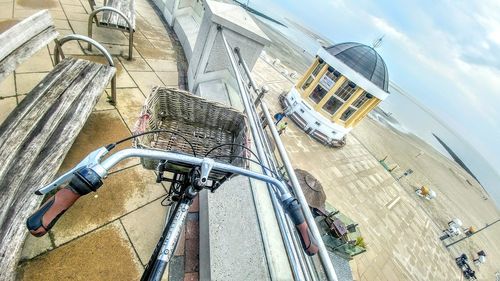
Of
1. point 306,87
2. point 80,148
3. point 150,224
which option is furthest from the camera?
point 306,87

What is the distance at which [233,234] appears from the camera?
2.15 meters

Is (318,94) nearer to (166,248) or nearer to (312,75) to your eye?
(312,75)

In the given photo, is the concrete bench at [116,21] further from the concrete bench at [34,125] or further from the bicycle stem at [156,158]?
the bicycle stem at [156,158]

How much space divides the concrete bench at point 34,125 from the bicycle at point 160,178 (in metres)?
0.97

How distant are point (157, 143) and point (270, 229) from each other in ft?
4.24

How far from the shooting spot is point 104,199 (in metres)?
2.41

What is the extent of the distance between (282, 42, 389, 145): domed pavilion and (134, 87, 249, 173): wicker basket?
48.5 feet

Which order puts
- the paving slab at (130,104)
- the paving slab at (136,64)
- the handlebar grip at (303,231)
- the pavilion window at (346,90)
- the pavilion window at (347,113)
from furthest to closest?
the pavilion window at (347,113)
the pavilion window at (346,90)
the paving slab at (136,64)
the paving slab at (130,104)
the handlebar grip at (303,231)

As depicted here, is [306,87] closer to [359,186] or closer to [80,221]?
[359,186]

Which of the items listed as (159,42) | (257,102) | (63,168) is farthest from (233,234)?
(159,42)

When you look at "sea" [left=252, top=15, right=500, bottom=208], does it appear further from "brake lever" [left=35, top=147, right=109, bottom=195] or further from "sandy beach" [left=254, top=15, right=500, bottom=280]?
"brake lever" [left=35, top=147, right=109, bottom=195]

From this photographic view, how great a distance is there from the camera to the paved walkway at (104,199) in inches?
76.2

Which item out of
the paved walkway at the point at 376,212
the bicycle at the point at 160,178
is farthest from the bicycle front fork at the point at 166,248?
the paved walkway at the point at 376,212

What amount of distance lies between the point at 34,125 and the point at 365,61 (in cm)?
1766
